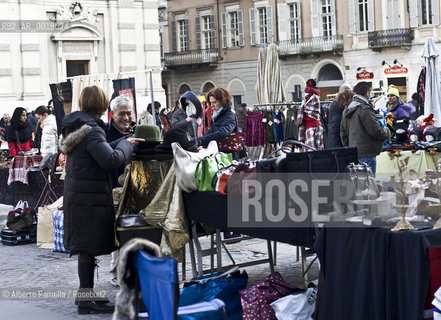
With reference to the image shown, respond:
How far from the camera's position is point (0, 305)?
677 cm

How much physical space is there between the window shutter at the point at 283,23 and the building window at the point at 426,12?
7347 mm

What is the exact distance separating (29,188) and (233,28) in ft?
105

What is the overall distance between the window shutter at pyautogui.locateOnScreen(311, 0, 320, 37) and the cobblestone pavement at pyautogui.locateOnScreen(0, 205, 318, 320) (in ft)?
95.2

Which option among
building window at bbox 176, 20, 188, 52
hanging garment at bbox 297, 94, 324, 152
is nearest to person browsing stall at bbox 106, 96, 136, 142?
hanging garment at bbox 297, 94, 324, 152

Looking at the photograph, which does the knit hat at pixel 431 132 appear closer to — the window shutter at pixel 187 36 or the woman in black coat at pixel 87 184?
the woman in black coat at pixel 87 184

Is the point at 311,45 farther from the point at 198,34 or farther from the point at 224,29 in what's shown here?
the point at 198,34

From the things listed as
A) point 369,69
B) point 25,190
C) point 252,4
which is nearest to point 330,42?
point 369,69

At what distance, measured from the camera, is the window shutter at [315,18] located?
123 ft

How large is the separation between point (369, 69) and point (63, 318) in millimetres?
30018

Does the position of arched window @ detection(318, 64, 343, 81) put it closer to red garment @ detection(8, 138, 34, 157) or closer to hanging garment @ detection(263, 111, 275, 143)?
hanging garment @ detection(263, 111, 275, 143)

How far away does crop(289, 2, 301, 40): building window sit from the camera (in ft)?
126

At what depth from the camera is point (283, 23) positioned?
127ft

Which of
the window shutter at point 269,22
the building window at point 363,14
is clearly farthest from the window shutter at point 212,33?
the building window at point 363,14

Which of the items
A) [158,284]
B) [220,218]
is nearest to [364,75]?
[220,218]
